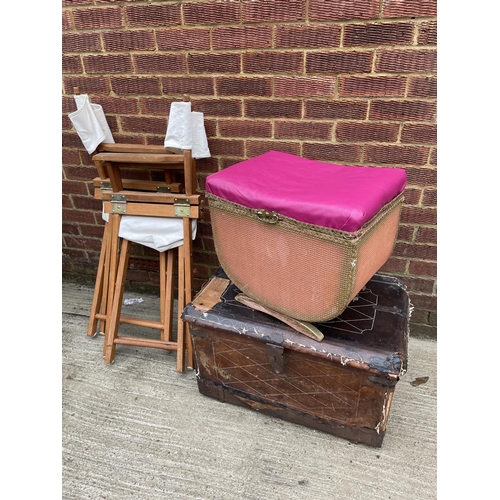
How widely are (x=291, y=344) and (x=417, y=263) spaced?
1.00 m

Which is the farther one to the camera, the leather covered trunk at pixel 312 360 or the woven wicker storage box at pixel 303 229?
the leather covered trunk at pixel 312 360

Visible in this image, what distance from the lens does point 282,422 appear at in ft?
5.84

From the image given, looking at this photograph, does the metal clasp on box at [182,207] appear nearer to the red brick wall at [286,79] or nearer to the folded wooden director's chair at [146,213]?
the folded wooden director's chair at [146,213]

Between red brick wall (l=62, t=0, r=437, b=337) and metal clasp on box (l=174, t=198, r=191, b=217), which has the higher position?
red brick wall (l=62, t=0, r=437, b=337)

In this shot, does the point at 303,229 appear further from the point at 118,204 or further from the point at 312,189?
the point at 118,204

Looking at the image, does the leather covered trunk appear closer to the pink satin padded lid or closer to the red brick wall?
the pink satin padded lid

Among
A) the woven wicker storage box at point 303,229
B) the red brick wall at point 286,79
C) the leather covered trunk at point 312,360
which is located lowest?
the leather covered trunk at point 312,360

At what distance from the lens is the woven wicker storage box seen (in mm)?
1301

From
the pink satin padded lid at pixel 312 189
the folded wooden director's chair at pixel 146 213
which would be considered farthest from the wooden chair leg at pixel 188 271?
the pink satin padded lid at pixel 312 189

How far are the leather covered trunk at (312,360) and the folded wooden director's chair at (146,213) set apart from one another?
25cm

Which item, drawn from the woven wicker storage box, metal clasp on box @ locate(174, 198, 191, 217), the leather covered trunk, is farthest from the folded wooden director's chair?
the woven wicker storage box

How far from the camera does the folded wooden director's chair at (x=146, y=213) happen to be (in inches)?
75.9

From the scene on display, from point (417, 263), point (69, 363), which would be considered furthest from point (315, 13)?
point (69, 363)

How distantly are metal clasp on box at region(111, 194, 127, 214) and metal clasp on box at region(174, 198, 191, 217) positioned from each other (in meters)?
0.28
